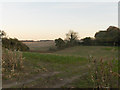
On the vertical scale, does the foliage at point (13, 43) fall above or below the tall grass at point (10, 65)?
above

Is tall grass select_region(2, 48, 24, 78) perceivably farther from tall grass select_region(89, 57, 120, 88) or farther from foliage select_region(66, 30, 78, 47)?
foliage select_region(66, 30, 78, 47)

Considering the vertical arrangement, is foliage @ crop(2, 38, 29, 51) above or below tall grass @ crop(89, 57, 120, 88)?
above

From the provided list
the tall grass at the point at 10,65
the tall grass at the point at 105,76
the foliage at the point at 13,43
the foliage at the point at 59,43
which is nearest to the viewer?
the tall grass at the point at 105,76

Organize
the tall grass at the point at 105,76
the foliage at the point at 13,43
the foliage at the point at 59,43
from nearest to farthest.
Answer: the tall grass at the point at 105,76 → the foliage at the point at 13,43 → the foliage at the point at 59,43

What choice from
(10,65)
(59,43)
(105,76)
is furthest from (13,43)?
(105,76)

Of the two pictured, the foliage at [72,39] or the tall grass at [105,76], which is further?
the foliage at [72,39]

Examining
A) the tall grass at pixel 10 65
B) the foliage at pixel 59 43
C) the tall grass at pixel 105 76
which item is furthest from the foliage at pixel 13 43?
the tall grass at pixel 105 76

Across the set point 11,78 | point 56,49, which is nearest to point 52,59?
point 11,78

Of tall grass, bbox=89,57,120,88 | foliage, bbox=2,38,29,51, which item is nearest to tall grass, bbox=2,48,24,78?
tall grass, bbox=89,57,120,88

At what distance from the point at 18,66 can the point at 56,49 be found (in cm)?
2056

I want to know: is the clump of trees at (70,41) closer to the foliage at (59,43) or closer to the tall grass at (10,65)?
the foliage at (59,43)

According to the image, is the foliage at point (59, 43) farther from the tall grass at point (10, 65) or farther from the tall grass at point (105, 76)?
the tall grass at point (105, 76)

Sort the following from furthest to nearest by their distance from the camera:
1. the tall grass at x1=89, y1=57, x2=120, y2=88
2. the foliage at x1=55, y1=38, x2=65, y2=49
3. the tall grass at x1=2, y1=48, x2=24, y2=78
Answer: the foliage at x1=55, y1=38, x2=65, y2=49 → the tall grass at x1=2, y1=48, x2=24, y2=78 → the tall grass at x1=89, y1=57, x2=120, y2=88

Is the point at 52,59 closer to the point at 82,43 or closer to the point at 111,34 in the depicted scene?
the point at 82,43
